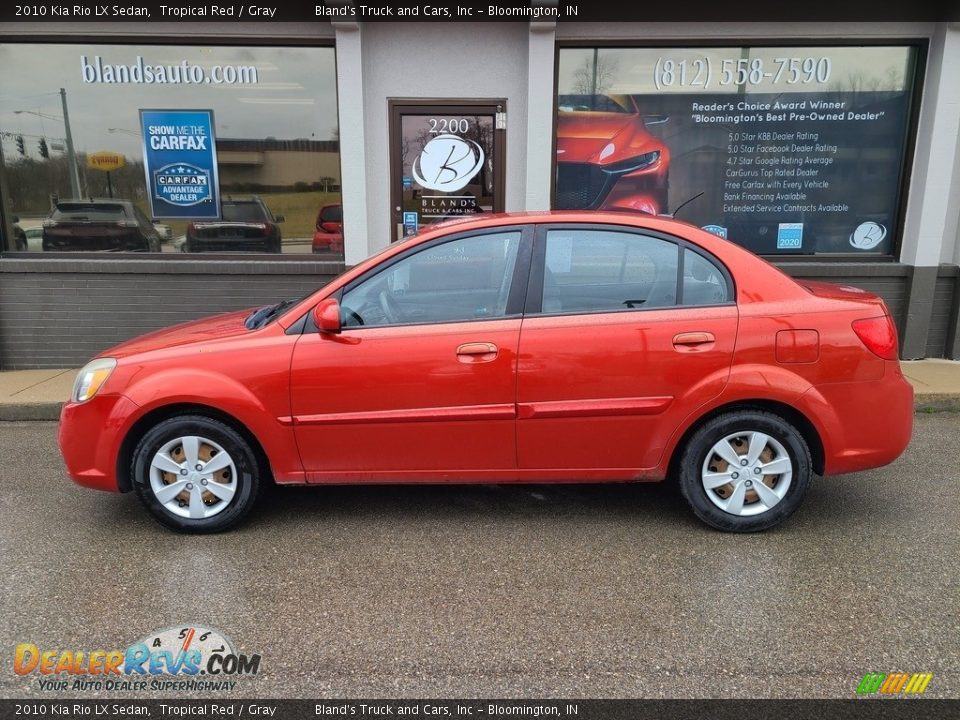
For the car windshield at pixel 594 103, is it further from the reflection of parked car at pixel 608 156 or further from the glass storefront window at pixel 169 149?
the glass storefront window at pixel 169 149

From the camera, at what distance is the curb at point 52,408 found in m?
5.75

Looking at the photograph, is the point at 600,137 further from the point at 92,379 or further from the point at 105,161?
the point at 92,379

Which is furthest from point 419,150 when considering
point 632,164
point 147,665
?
point 147,665

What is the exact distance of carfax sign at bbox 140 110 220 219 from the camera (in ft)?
22.4

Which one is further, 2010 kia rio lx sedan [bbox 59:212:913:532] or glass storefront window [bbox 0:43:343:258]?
glass storefront window [bbox 0:43:343:258]

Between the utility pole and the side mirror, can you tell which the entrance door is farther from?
the side mirror

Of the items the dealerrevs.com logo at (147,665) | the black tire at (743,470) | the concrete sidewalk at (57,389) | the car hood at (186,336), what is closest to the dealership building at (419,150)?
the concrete sidewalk at (57,389)

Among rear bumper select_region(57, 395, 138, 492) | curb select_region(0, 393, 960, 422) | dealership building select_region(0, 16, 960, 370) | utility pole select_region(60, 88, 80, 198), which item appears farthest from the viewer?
utility pole select_region(60, 88, 80, 198)

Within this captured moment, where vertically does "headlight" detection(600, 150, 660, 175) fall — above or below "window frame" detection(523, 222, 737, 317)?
above

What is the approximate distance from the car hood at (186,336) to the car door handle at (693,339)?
2.23m

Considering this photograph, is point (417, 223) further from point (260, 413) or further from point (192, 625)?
point (192, 625)

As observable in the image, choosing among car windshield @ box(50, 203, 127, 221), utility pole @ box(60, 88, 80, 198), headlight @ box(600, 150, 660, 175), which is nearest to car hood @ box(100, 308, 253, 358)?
car windshield @ box(50, 203, 127, 221)

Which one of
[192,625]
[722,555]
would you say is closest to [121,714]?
[192,625]
